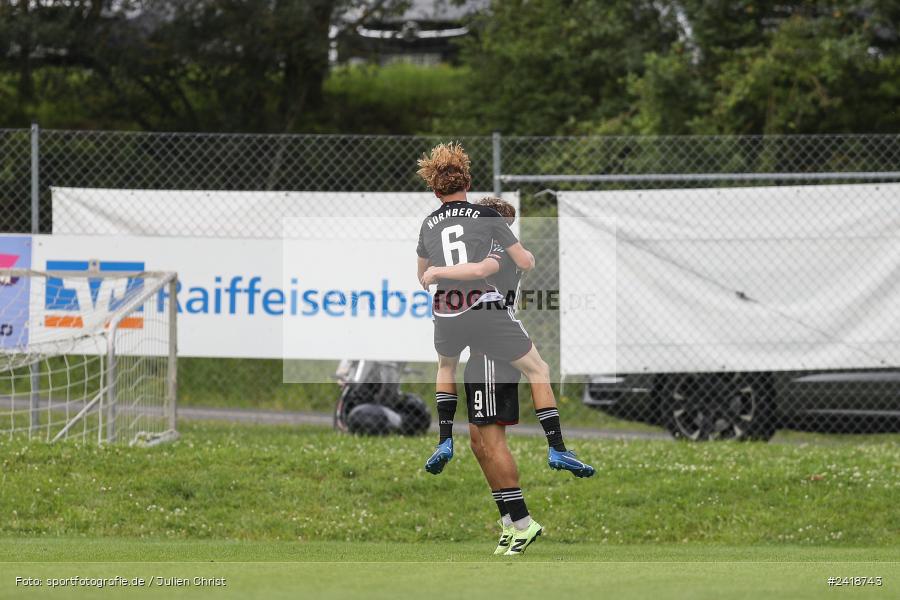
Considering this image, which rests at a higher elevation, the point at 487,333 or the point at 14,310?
the point at 487,333

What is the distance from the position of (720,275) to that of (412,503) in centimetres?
349

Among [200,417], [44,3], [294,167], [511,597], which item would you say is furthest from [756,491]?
[44,3]

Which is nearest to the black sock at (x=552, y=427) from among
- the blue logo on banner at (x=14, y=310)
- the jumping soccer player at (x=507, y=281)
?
the jumping soccer player at (x=507, y=281)

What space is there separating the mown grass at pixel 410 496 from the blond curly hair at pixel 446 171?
292 cm

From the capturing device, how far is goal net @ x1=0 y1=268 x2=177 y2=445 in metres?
11.0

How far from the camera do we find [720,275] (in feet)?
36.6

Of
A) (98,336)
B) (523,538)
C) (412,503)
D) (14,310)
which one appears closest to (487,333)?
(523,538)

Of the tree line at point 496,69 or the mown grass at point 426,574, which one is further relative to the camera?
the tree line at point 496,69

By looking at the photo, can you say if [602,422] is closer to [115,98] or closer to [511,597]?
[511,597]

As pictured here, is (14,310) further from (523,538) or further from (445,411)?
(523,538)

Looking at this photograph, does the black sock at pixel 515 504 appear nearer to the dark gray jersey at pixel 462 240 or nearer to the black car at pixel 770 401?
the dark gray jersey at pixel 462 240

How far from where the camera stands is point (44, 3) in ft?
78.3

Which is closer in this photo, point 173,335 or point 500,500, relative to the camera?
point 500,500

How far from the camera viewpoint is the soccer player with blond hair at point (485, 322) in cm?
730
